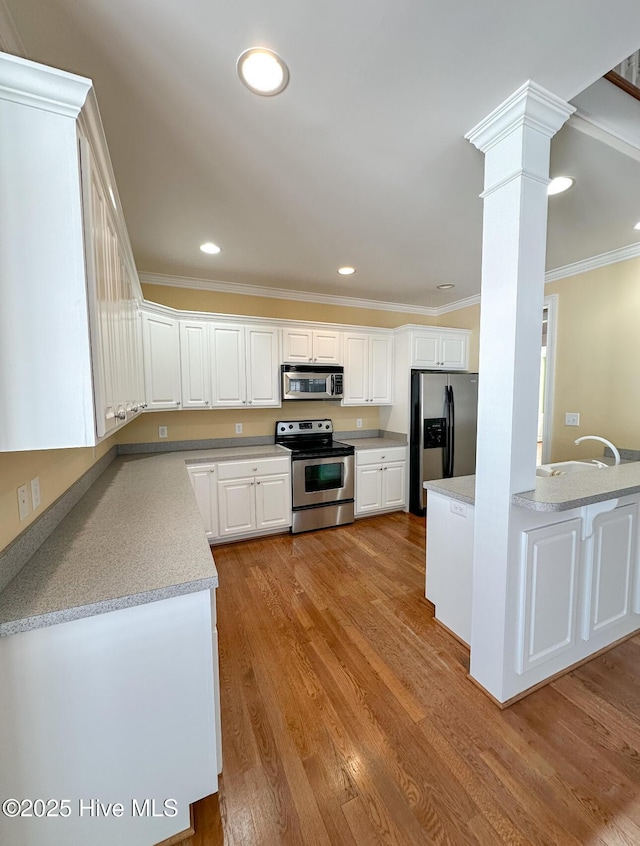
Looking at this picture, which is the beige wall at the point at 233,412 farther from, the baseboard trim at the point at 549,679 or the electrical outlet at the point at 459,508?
the baseboard trim at the point at 549,679

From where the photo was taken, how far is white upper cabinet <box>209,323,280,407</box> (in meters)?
3.35

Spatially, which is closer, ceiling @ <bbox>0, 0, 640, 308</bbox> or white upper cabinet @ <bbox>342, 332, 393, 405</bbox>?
ceiling @ <bbox>0, 0, 640, 308</bbox>

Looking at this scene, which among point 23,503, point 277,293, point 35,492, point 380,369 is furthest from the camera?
point 380,369

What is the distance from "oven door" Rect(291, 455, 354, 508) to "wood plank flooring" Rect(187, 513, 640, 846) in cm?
128

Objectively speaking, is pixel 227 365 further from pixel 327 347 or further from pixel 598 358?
pixel 598 358

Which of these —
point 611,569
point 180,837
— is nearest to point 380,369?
point 611,569

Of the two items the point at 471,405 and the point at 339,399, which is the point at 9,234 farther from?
the point at 471,405

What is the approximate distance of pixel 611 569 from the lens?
184cm

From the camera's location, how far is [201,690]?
1.11 metres

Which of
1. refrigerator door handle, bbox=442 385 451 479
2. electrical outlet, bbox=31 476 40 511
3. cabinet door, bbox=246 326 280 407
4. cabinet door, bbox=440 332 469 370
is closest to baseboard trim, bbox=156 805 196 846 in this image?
electrical outlet, bbox=31 476 40 511

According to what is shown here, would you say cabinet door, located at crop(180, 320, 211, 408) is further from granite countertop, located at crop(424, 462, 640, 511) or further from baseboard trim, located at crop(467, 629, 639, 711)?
baseboard trim, located at crop(467, 629, 639, 711)

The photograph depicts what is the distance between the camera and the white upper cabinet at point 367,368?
4.00 metres

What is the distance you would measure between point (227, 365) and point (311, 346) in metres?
0.95

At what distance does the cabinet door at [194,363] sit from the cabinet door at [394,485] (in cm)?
214
